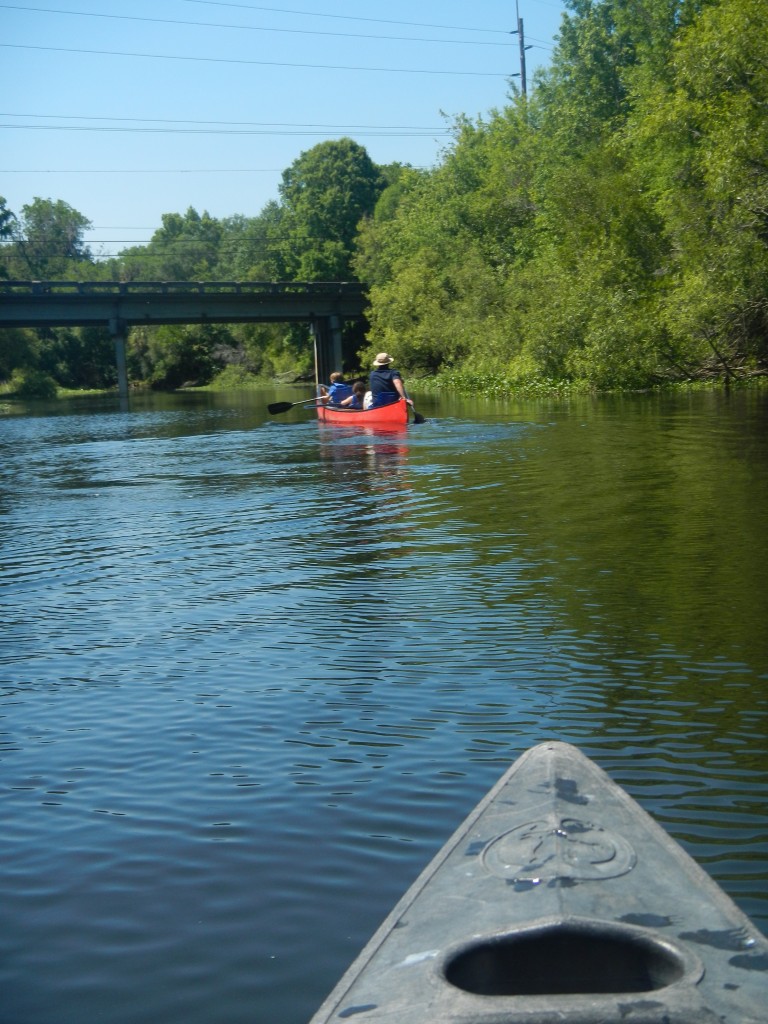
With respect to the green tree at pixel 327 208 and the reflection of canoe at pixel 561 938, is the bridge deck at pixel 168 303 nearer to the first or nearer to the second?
the green tree at pixel 327 208

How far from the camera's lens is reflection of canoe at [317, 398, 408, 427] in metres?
25.9

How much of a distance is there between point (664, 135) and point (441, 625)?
29012mm

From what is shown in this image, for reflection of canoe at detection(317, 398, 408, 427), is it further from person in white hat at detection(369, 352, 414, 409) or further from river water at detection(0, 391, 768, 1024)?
river water at detection(0, 391, 768, 1024)

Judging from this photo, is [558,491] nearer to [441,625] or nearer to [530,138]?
[441,625]

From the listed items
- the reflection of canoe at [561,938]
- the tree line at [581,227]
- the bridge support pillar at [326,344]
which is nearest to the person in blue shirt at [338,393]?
the tree line at [581,227]

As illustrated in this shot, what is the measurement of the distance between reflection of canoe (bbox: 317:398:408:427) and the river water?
429 inches

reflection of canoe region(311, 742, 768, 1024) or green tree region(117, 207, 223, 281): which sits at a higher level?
green tree region(117, 207, 223, 281)

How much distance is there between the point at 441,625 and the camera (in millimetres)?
8180

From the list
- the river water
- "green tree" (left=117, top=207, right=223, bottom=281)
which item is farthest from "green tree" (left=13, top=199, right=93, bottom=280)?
the river water

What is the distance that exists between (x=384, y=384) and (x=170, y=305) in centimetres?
4349

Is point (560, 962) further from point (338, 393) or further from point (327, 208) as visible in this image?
point (327, 208)

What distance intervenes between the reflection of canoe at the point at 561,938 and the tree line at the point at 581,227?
28.5 m

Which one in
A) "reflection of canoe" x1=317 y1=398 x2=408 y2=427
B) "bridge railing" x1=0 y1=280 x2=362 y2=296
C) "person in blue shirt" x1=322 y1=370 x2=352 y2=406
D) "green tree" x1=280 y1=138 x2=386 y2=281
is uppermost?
"green tree" x1=280 y1=138 x2=386 y2=281

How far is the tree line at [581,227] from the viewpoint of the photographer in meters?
30.2
